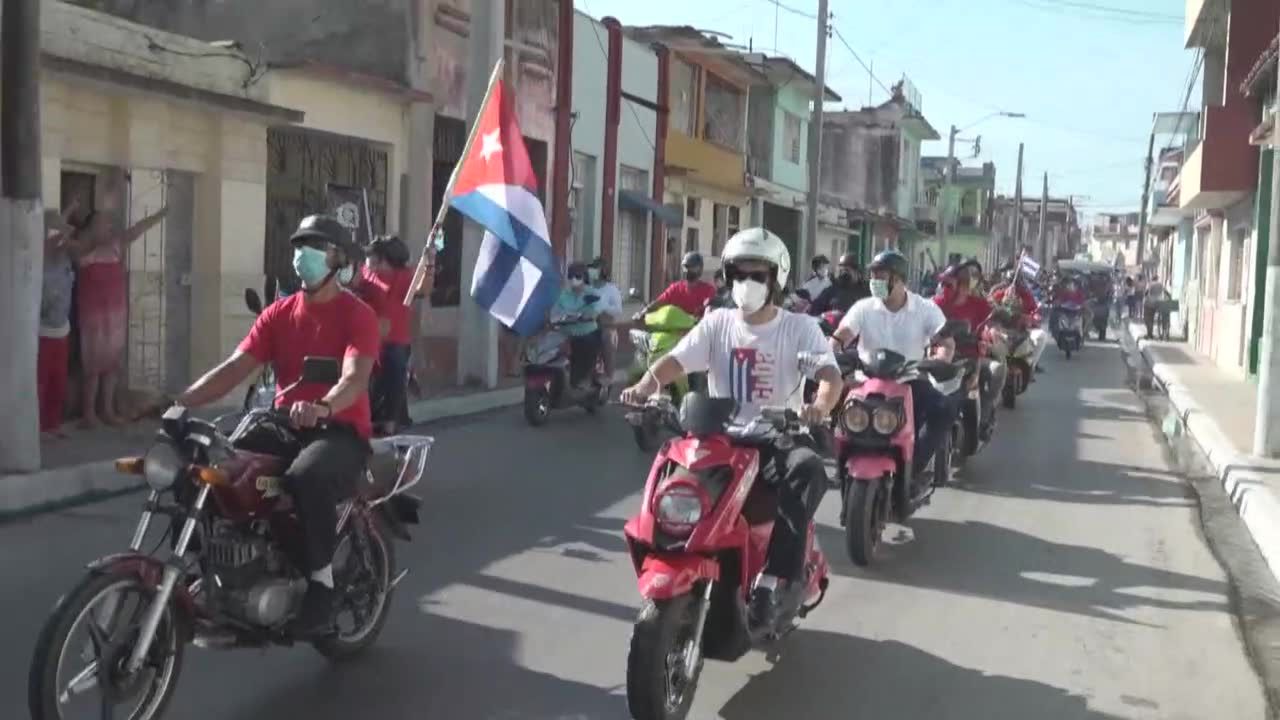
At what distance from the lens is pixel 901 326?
9.05 meters

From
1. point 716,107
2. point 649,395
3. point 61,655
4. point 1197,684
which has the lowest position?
point 1197,684

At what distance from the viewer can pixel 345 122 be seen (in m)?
16.9

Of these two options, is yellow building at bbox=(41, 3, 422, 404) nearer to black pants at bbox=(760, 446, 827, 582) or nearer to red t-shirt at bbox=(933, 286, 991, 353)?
red t-shirt at bbox=(933, 286, 991, 353)

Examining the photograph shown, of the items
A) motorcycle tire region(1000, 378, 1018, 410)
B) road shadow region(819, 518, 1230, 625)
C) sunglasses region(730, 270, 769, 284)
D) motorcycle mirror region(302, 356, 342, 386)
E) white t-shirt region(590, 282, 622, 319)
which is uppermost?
sunglasses region(730, 270, 769, 284)

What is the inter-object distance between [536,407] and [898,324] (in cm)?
564

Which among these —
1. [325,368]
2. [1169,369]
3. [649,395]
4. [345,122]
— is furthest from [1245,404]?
[325,368]

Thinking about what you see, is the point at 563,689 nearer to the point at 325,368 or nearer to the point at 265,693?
the point at 265,693

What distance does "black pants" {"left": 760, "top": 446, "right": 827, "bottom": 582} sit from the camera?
546 cm

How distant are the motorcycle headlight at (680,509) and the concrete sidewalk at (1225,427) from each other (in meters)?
5.06

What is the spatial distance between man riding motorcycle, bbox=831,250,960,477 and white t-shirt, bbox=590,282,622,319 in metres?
5.72

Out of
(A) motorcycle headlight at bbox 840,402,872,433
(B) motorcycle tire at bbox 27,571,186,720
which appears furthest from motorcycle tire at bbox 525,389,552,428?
(B) motorcycle tire at bbox 27,571,186,720

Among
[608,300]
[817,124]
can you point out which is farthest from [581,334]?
[817,124]

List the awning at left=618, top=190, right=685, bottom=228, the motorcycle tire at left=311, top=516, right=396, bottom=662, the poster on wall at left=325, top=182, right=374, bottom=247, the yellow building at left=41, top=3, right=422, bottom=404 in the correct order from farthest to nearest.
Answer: the awning at left=618, top=190, right=685, bottom=228 < the poster on wall at left=325, top=182, right=374, bottom=247 < the yellow building at left=41, top=3, right=422, bottom=404 < the motorcycle tire at left=311, top=516, right=396, bottom=662

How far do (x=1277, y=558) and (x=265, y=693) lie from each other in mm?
6278
